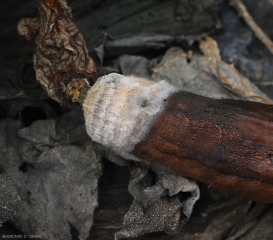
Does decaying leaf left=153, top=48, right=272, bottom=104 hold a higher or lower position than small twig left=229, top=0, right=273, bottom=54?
lower

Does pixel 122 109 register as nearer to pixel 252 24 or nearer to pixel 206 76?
pixel 206 76

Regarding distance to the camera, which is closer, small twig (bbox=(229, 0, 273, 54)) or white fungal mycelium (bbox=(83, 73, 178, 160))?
white fungal mycelium (bbox=(83, 73, 178, 160))

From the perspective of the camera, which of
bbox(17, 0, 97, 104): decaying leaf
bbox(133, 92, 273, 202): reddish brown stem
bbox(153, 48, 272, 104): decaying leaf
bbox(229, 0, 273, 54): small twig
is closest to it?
bbox(133, 92, 273, 202): reddish brown stem

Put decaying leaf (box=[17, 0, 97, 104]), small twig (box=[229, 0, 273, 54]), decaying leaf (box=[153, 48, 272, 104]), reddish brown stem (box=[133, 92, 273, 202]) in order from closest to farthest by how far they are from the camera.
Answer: reddish brown stem (box=[133, 92, 273, 202])
decaying leaf (box=[17, 0, 97, 104])
decaying leaf (box=[153, 48, 272, 104])
small twig (box=[229, 0, 273, 54])

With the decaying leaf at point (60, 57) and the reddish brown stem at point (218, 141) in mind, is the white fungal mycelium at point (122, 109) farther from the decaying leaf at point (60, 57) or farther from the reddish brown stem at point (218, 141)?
the decaying leaf at point (60, 57)

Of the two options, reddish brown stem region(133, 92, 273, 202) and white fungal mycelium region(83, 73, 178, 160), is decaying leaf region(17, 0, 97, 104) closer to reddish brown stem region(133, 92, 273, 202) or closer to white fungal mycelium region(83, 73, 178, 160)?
white fungal mycelium region(83, 73, 178, 160)

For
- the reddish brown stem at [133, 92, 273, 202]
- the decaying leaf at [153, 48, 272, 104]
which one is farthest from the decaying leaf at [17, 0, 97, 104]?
the decaying leaf at [153, 48, 272, 104]
